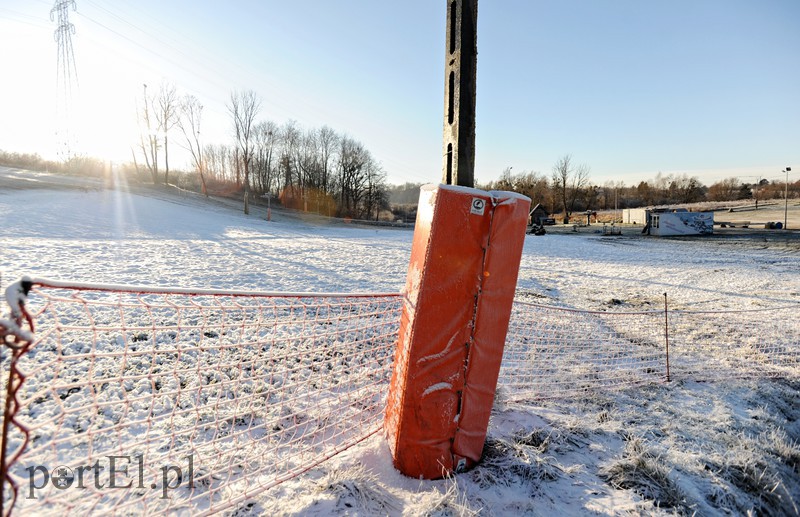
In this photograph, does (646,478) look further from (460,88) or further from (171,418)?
(171,418)

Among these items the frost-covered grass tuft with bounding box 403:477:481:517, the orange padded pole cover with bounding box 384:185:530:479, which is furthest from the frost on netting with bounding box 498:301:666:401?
the frost-covered grass tuft with bounding box 403:477:481:517

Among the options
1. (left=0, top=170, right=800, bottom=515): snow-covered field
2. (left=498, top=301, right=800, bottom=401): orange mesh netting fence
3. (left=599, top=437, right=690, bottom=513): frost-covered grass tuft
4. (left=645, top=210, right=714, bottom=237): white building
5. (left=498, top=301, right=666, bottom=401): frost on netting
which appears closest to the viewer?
(left=0, top=170, right=800, bottom=515): snow-covered field

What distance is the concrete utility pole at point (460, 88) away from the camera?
2996mm

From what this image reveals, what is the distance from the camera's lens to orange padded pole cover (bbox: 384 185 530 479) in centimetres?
260

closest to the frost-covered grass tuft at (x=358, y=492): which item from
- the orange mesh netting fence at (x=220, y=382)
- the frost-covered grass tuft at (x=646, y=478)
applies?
the orange mesh netting fence at (x=220, y=382)

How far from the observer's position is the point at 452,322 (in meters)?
2.69

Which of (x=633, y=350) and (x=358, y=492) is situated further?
(x=633, y=350)

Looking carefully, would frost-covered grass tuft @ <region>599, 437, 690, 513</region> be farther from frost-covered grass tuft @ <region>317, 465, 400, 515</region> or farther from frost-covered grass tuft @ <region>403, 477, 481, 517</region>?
frost-covered grass tuft @ <region>317, 465, 400, 515</region>

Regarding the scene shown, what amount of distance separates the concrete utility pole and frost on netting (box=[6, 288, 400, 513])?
1498 mm

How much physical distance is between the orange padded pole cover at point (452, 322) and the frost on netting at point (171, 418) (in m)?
0.74

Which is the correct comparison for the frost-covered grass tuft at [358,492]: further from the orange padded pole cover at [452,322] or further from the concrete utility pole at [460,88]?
the concrete utility pole at [460,88]

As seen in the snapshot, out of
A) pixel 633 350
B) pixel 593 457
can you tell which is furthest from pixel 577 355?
pixel 593 457

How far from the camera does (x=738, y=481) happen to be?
118 inches

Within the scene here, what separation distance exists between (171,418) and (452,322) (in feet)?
7.91
